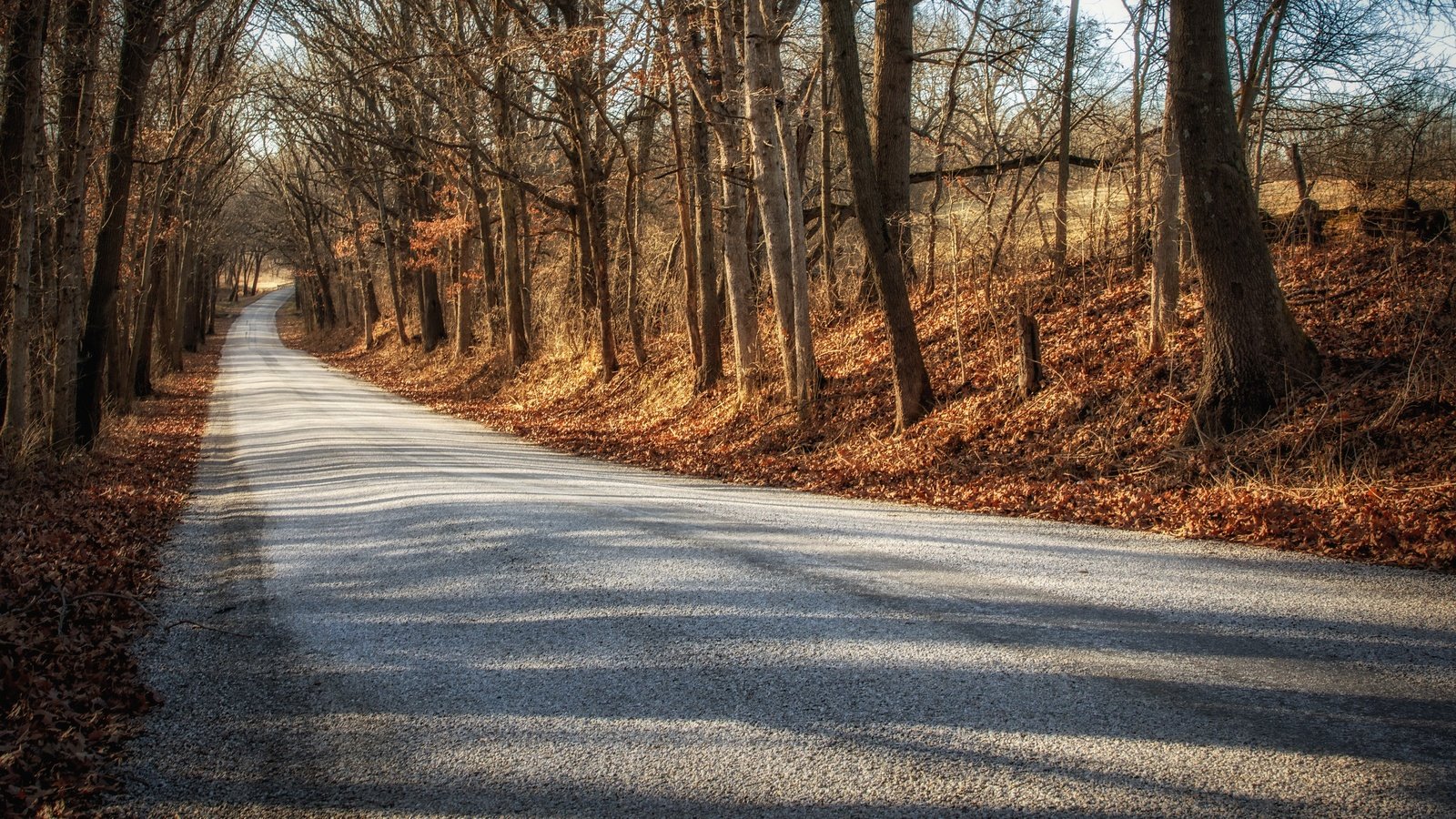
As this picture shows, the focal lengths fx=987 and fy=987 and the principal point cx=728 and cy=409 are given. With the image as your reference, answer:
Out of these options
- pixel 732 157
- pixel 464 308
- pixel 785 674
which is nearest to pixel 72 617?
pixel 785 674

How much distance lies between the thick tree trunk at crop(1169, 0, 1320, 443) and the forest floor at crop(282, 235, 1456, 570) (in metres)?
0.31

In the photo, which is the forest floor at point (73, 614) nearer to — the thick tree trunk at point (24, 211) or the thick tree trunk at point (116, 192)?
the thick tree trunk at point (24, 211)

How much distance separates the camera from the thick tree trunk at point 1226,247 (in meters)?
9.20

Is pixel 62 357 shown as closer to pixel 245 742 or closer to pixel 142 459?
pixel 142 459

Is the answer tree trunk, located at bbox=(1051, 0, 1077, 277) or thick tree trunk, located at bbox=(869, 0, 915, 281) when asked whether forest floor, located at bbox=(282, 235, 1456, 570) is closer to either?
tree trunk, located at bbox=(1051, 0, 1077, 277)

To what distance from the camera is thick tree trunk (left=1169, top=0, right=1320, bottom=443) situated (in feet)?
30.2

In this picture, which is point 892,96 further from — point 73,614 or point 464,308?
point 464,308

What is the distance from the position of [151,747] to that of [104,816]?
632 millimetres

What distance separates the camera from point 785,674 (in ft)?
15.8

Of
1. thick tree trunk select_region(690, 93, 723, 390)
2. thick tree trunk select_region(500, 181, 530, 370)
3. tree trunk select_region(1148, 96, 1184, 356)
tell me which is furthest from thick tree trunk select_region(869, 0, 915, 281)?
thick tree trunk select_region(500, 181, 530, 370)

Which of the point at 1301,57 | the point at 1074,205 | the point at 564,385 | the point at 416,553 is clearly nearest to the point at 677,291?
the point at 564,385

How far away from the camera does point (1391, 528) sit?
6.91 metres

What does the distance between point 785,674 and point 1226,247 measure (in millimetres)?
6955

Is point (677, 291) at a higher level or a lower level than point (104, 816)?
higher
